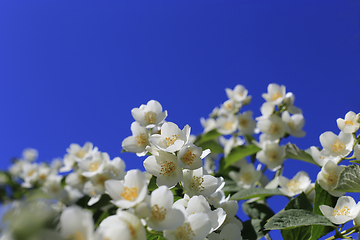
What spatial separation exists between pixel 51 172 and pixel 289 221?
311 centimetres

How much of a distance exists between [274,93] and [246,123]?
0.42 m

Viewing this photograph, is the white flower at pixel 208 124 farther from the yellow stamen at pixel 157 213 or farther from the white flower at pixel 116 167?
the yellow stamen at pixel 157 213

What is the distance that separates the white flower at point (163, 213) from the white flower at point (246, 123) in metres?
1.59

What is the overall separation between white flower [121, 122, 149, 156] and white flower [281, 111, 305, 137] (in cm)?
107

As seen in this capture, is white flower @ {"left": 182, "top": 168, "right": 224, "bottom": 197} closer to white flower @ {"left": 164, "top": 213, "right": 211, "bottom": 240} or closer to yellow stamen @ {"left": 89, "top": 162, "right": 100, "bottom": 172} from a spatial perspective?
white flower @ {"left": 164, "top": 213, "right": 211, "bottom": 240}

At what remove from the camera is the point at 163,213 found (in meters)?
0.64

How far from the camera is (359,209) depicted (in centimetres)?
95

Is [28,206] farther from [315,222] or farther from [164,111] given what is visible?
[315,222]

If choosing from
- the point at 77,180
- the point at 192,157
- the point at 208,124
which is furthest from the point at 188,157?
the point at 208,124

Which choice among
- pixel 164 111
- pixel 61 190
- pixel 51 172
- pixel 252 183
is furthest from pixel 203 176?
pixel 51 172

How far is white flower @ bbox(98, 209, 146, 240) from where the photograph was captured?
54 cm

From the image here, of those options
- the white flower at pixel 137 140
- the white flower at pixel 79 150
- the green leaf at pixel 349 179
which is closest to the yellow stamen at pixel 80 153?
the white flower at pixel 79 150

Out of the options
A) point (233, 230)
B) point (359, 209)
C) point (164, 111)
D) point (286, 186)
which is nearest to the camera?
point (233, 230)

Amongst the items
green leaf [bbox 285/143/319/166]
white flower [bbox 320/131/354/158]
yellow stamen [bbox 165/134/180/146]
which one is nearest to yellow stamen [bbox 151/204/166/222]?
yellow stamen [bbox 165/134/180/146]
